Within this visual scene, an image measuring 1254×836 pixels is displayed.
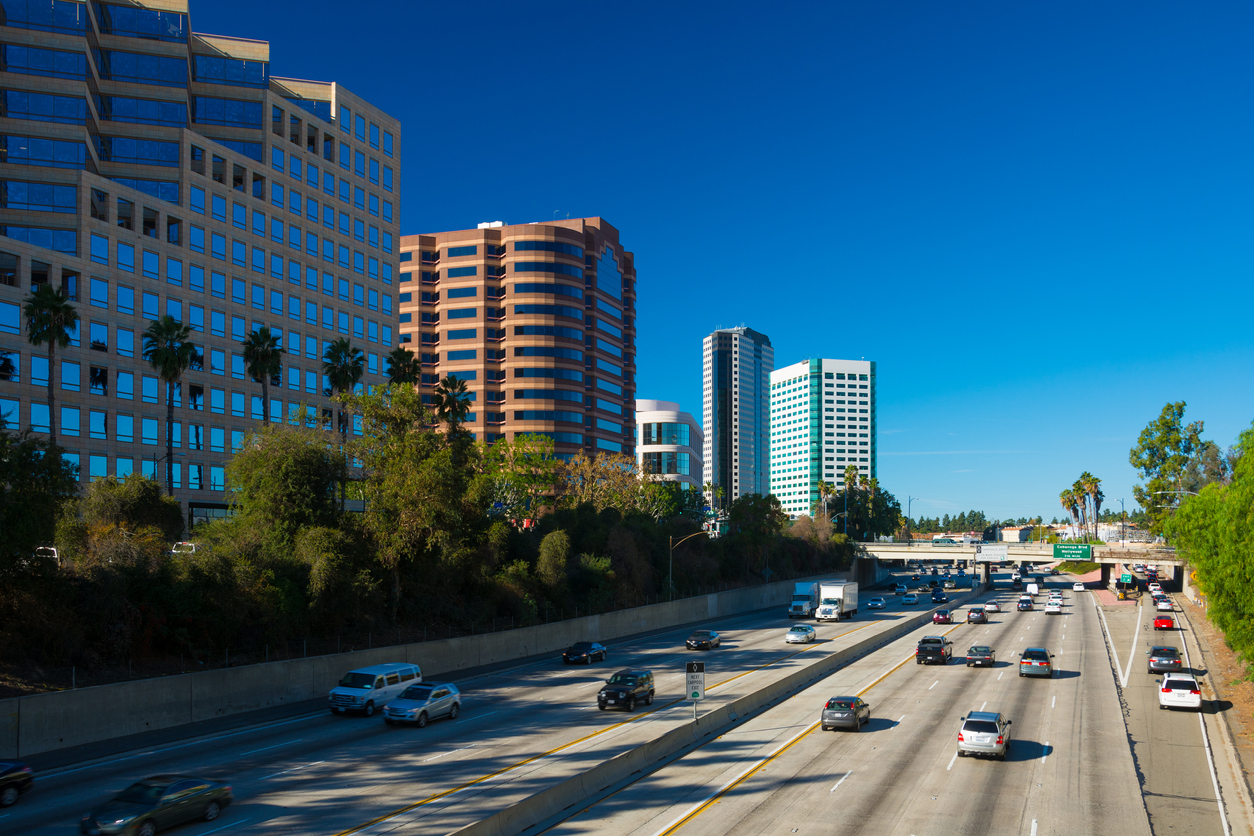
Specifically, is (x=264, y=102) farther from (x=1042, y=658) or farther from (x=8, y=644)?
(x=1042, y=658)

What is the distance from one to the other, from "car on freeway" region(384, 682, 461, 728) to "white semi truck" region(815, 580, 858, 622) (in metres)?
51.9

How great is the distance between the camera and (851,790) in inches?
952

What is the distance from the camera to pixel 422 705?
110 feet

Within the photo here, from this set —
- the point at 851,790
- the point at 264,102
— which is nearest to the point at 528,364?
the point at 264,102

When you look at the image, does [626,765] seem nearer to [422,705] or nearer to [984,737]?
[984,737]

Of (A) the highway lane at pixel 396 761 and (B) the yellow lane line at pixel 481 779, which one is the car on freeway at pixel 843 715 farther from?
(B) the yellow lane line at pixel 481 779

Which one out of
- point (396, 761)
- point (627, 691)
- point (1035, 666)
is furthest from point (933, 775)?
point (1035, 666)

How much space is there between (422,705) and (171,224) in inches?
2283

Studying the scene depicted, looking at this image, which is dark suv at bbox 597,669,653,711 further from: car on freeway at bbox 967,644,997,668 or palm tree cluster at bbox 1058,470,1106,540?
palm tree cluster at bbox 1058,470,1106,540

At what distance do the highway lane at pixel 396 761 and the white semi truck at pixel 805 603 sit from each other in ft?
130

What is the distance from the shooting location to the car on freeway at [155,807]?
18766 mm

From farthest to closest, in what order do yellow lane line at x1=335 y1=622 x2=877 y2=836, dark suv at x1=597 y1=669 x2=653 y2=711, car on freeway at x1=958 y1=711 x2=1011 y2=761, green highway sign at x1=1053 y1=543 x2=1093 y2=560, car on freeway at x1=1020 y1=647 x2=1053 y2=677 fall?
green highway sign at x1=1053 y1=543 x2=1093 y2=560, car on freeway at x1=1020 y1=647 x2=1053 y2=677, dark suv at x1=597 y1=669 x2=653 y2=711, car on freeway at x1=958 y1=711 x2=1011 y2=761, yellow lane line at x1=335 y1=622 x2=877 y2=836

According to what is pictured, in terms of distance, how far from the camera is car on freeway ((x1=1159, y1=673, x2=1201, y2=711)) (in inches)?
1444

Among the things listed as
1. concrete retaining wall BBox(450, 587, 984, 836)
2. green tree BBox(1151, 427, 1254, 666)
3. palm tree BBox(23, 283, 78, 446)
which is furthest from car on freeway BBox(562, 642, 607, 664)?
palm tree BBox(23, 283, 78, 446)
